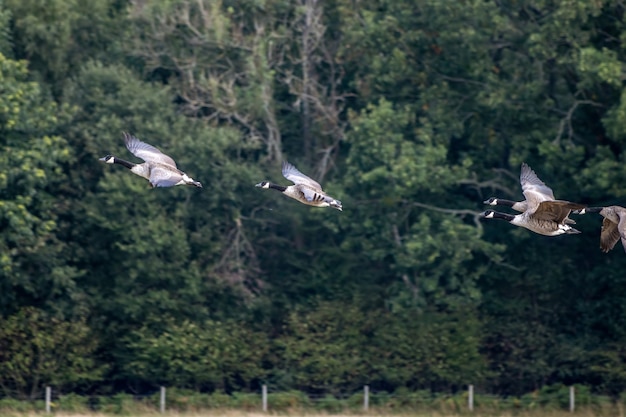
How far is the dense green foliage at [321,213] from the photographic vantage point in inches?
1261

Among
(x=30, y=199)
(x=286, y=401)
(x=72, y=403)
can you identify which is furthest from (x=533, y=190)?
(x=30, y=199)

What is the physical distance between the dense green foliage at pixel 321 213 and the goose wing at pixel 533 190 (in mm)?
7194

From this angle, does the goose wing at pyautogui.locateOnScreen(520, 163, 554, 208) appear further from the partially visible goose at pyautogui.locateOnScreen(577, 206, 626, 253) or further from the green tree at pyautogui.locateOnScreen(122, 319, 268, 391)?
the green tree at pyautogui.locateOnScreen(122, 319, 268, 391)

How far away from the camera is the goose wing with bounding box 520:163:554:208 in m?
22.8

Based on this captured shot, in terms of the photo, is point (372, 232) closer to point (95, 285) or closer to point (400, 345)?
point (400, 345)

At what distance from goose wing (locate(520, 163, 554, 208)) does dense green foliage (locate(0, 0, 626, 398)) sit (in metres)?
7.19

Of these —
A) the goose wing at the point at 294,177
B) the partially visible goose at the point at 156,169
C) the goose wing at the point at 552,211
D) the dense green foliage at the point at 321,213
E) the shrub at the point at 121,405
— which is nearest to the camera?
the goose wing at the point at 552,211

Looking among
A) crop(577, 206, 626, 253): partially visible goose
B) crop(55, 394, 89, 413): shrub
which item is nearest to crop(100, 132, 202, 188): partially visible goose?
crop(577, 206, 626, 253): partially visible goose

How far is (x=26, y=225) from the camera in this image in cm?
3145

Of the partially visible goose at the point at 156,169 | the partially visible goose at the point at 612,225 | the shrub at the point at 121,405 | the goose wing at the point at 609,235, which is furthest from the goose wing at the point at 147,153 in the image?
the shrub at the point at 121,405

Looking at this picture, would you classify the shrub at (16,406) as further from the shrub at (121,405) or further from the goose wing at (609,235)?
the goose wing at (609,235)

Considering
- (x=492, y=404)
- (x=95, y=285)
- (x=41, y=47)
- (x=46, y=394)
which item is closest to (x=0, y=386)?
(x=46, y=394)

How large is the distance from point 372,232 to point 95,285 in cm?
684

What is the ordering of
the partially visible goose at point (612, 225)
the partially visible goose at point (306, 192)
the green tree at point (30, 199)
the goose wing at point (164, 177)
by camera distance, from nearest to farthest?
the goose wing at point (164, 177) → the partially visible goose at point (612, 225) → the partially visible goose at point (306, 192) → the green tree at point (30, 199)
